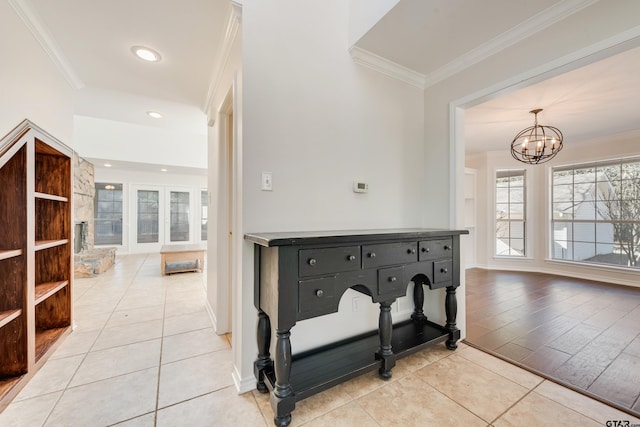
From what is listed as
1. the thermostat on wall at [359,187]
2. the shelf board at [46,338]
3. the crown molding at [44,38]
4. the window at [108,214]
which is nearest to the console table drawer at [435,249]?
the thermostat on wall at [359,187]

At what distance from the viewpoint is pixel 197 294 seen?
141 inches

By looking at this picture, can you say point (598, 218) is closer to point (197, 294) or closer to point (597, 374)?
point (597, 374)

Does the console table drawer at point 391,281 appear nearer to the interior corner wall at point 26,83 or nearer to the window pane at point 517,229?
the interior corner wall at point 26,83

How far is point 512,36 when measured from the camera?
6.18 ft

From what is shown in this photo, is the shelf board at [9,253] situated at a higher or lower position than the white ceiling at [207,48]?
lower

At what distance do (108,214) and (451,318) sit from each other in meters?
8.21

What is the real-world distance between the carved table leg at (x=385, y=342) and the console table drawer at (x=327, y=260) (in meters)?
0.43

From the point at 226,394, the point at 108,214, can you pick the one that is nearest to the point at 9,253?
the point at 226,394

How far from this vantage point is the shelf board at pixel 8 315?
59.5 inches

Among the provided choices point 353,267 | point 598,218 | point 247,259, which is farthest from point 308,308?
point 598,218

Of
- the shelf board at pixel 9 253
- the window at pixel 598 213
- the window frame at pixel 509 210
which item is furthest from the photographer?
the window frame at pixel 509 210

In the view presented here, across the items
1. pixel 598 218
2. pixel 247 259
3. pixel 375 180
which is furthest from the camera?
pixel 598 218

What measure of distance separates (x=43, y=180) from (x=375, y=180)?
293 cm

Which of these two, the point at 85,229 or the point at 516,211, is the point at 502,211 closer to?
the point at 516,211
